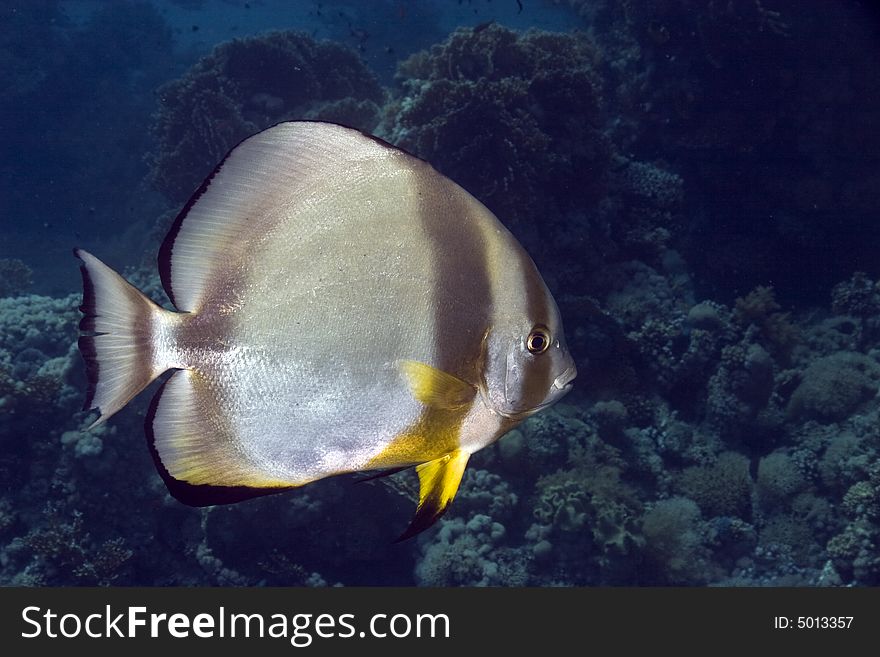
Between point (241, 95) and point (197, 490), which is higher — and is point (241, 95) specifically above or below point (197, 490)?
below

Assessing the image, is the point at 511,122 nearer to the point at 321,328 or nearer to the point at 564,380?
the point at 564,380

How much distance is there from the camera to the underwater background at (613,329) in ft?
18.9

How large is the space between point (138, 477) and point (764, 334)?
841 cm

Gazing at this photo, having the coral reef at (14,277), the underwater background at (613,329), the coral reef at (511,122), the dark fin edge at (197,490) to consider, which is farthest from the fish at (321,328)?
the coral reef at (14,277)

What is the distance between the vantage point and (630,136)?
11.1 metres

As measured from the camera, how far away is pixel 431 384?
1.03m

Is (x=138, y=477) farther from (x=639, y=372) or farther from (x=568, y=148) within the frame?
(x=568, y=148)

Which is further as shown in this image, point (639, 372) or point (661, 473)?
point (639, 372)

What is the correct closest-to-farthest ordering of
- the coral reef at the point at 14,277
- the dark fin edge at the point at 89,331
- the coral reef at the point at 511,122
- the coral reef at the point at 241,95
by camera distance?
the dark fin edge at the point at 89,331 < the coral reef at the point at 511,122 < the coral reef at the point at 241,95 < the coral reef at the point at 14,277

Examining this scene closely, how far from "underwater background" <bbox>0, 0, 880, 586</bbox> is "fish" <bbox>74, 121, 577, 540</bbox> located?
425cm

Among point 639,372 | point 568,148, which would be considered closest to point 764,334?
point 639,372

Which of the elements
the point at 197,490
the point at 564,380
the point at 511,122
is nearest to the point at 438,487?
the point at 564,380

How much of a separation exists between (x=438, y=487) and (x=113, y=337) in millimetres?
679

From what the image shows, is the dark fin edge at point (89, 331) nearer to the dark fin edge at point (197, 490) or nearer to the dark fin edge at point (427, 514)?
the dark fin edge at point (197, 490)
